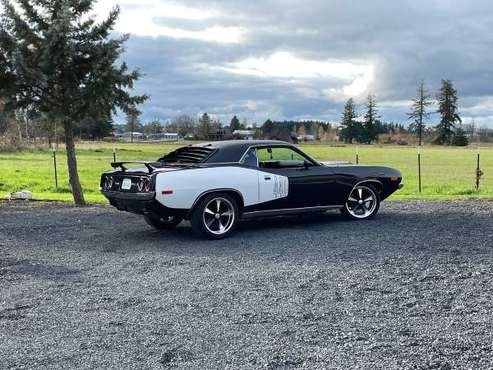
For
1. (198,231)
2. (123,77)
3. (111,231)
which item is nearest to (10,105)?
(123,77)

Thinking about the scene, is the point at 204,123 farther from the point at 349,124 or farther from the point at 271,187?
the point at 271,187

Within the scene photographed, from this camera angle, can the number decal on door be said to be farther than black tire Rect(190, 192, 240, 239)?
Yes

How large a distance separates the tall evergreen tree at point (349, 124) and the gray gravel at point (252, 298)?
104 meters

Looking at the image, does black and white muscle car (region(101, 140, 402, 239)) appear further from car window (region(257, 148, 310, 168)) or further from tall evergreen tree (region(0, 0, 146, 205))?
tall evergreen tree (region(0, 0, 146, 205))

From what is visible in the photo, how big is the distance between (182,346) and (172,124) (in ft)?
356

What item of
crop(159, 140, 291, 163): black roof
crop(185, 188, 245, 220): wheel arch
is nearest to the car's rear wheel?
crop(159, 140, 291, 163): black roof

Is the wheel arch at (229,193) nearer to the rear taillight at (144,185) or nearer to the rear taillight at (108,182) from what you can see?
the rear taillight at (144,185)

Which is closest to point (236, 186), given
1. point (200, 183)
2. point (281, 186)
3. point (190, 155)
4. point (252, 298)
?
point (200, 183)

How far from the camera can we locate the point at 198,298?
5.31 metres

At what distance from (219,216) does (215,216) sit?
0.22 feet

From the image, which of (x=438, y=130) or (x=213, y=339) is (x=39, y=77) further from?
(x=438, y=130)

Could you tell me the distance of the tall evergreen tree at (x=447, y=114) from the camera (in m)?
102

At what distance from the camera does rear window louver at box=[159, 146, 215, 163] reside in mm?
8779

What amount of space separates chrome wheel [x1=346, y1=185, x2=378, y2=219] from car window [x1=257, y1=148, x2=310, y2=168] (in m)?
1.18
